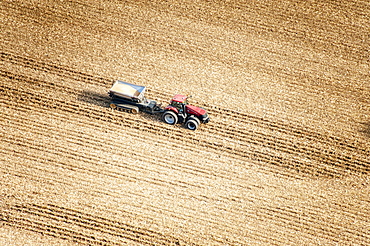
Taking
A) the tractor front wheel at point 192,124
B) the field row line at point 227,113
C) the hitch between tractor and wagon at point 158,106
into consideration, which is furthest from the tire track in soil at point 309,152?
the hitch between tractor and wagon at point 158,106

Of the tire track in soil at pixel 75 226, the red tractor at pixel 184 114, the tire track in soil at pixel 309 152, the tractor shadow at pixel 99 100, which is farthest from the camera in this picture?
the tractor shadow at pixel 99 100

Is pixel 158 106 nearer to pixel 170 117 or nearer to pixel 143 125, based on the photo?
pixel 170 117

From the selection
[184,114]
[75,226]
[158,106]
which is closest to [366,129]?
[184,114]

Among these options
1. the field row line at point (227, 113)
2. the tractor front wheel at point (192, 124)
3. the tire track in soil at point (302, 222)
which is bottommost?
the tire track in soil at point (302, 222)

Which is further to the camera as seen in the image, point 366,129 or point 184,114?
point 366,129

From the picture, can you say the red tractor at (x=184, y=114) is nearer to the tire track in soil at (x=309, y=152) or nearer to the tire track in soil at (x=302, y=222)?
the tire track in soil at (x=309, y=152)

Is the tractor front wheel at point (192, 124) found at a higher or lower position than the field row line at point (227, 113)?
lower

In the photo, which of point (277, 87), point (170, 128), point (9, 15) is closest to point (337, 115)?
point (277, 87)

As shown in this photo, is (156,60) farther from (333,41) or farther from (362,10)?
(362,10)
